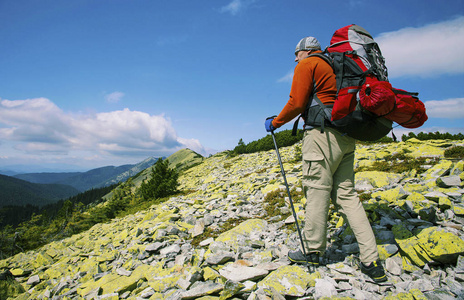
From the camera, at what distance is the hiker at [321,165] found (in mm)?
3164

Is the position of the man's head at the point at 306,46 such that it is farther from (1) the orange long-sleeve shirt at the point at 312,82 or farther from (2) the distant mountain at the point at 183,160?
(2) the distant mountain at the point at 183,160

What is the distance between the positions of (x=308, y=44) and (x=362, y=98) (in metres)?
1.37

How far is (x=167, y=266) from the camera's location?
4566mm

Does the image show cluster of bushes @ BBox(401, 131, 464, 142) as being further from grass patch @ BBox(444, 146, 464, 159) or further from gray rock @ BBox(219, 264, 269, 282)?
gray rock @ BBox(219, 264, 269, 282)

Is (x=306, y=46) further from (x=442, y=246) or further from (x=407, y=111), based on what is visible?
(x=442, y=246)

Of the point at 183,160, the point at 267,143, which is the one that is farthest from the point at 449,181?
the point at 183,160

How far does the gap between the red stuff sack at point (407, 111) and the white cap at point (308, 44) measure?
1369 mm

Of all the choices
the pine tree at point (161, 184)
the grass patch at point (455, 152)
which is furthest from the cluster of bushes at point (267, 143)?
the grass patch at point (455, 152)

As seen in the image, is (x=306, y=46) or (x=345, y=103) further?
(x=306, y=46)

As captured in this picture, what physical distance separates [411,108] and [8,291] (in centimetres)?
1109

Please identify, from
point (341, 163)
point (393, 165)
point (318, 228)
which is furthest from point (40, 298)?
point (393, 165)

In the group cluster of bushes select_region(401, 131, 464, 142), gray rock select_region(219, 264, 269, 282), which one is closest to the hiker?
gray rock select_region(219, 264, 269, 282)

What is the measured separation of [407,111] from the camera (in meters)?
2.72

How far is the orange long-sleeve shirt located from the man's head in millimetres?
328
